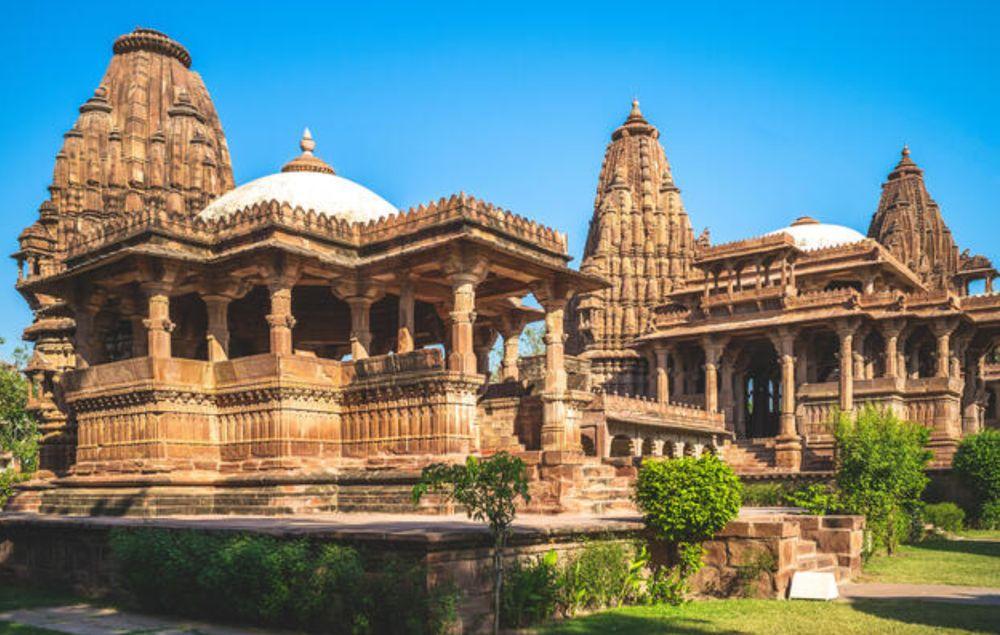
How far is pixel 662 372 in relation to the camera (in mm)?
43250

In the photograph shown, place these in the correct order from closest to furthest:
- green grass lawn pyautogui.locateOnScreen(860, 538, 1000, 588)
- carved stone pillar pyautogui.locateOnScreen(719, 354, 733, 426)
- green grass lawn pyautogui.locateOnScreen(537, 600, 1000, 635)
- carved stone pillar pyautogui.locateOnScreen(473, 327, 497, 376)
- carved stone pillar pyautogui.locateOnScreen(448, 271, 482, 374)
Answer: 1. green grass lawn pyautogui.locateOnScreen(537, 600, 1000, 635)
2. green grass lawn pyautogui.locateOnScreen(860, 538, 1000, 588)
3. carved stone pillar pyautogui.locateOnScreen(448, 271, 482, 374)
4. carved stone pillar pyautogui.locateOnScreen(473, 327, 497, 376)
5. carved stone pillar pyautogui.locateOnScreen(719, 354, 733, 426)

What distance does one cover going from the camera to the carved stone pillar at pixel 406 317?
20.5m

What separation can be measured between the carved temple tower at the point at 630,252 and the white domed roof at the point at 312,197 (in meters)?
24.9

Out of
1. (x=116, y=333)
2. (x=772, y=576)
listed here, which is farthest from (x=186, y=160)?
(x=772, y=576)

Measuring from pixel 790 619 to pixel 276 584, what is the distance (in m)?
5.67

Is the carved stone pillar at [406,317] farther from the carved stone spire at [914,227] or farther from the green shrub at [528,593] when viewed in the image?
the carved stone spire at [914,227]

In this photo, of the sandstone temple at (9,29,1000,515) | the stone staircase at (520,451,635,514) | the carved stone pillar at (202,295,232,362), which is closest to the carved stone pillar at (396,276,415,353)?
the sandstone temple at (9,29,1000,515)

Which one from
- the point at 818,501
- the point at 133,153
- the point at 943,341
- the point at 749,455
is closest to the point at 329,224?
the point at 818,501

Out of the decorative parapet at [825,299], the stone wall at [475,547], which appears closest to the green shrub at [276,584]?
the stone wall at [475,547]

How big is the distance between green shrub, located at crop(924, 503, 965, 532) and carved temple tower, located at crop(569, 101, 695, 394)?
25.1m

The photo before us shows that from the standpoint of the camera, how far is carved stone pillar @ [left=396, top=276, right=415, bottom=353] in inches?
806

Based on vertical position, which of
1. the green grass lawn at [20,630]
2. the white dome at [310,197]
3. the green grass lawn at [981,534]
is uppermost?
the white dome at [310,197]

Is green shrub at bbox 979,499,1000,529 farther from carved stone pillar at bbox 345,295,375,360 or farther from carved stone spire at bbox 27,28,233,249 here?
carved stone spire at bbox 27,28,233,249

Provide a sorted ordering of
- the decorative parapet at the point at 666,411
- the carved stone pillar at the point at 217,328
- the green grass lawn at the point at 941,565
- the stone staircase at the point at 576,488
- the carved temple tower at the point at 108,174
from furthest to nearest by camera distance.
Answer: the decorative parapet at the point at 666,411
the carved temple tower at the point at 108,174
the carved stone pillar at the point at 217,328
the stone staircase at the point at 576,488
the green grass lawn at the point at 941,565
